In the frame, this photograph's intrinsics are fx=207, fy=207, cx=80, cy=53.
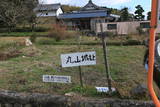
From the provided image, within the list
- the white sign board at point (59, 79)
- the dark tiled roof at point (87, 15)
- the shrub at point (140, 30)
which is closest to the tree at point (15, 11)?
the dark tiled roof at point (87, 15)

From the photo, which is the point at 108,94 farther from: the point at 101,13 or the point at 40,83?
the point at 101,13

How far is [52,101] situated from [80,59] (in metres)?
0.62

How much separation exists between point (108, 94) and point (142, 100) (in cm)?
40

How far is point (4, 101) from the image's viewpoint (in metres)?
2.26

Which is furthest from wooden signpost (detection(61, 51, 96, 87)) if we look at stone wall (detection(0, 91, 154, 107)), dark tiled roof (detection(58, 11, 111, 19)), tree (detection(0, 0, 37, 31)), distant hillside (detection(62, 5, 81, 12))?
distant hillside (detection(62, 5, 81, 12))

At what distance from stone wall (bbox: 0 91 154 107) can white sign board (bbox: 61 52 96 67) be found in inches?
20.0

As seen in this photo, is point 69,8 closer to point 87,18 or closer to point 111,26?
point 87,18

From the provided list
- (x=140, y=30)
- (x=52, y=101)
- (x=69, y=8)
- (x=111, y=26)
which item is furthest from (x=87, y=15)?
(x=52, y=101)

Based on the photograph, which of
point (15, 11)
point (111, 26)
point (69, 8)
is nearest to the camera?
point (111, 26)

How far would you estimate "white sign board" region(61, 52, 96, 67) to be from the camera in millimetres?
2469

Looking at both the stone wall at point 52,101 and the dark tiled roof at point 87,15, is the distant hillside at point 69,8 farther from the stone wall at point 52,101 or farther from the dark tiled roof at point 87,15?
the stone wall at point 52,101

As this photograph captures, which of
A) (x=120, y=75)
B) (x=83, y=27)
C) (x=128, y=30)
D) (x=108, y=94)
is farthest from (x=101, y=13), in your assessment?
(x=108, y=94)

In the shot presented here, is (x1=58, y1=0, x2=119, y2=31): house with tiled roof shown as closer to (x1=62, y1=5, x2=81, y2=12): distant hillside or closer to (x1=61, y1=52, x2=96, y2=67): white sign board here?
(x1=62, y1=5, x2=81, y2=12): distant hillside

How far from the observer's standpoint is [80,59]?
248cm
